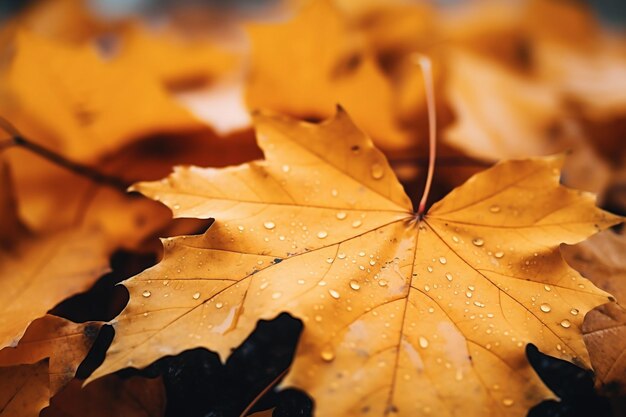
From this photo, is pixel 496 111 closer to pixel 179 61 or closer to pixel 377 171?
pixel 377 171

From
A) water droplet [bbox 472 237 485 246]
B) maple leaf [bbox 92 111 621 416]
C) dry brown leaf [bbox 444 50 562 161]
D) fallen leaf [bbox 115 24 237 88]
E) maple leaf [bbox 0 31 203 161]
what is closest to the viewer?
maple leaf [bbox 92 111 621 416]

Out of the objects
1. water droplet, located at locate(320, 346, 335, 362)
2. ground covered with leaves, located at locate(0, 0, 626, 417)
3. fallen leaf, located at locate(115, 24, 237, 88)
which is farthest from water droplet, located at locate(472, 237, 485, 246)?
fallen leaf, located at locate(115, 24, 237, 88)

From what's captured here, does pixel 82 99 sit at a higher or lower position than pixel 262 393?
higher

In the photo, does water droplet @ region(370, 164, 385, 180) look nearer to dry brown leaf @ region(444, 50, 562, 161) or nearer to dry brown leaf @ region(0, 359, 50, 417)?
dry brown leaf @ region(444, 50, 562, 161)

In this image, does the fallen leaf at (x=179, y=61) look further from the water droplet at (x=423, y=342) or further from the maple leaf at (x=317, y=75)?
the water droplet at (x=423, y=342)

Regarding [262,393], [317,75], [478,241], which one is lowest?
[262,393]

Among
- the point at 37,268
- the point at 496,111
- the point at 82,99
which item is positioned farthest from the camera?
the point at 496,111

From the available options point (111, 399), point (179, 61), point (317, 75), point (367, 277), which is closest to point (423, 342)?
point (367, 277)
